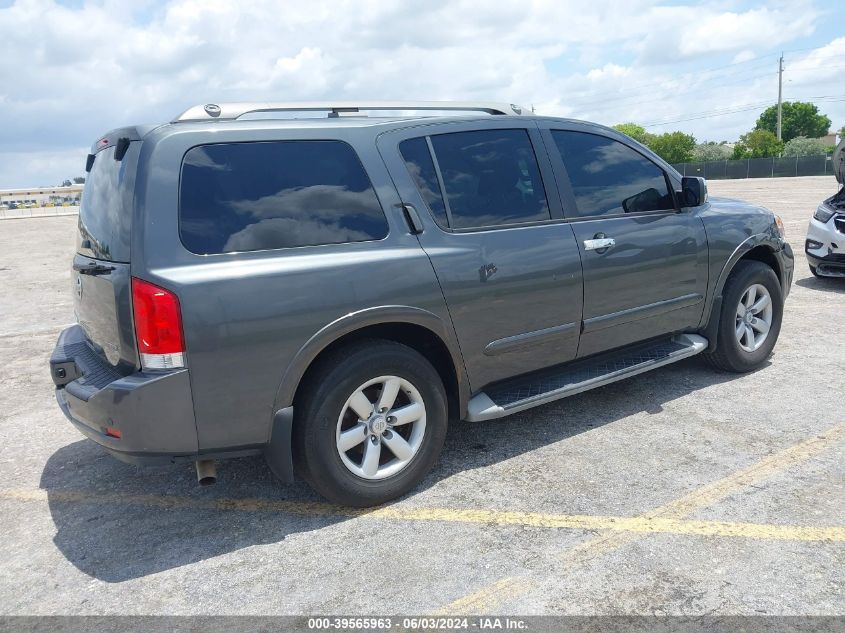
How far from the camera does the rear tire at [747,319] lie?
505cm

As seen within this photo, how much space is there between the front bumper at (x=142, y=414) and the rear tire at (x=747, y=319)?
3806 millimetres

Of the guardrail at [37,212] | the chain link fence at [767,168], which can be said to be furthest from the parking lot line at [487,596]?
the guardrail at [37,212]

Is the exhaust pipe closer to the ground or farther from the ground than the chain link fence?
closer to the ground

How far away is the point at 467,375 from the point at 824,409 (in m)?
2.49

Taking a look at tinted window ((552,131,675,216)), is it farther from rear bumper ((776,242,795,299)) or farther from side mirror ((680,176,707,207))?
rear bumper ((776,242,795,299))

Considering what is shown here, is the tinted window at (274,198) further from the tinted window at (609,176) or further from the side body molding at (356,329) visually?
the tinted window at (609,176)

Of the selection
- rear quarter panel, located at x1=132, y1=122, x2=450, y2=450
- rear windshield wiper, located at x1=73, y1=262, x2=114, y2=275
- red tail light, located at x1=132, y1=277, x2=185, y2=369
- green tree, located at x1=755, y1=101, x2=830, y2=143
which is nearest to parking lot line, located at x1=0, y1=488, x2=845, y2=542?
rear quarter panel, located at x1=132, y1=122, x2=450, y2=450

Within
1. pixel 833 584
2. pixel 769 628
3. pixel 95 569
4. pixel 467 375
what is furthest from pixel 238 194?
pixel 833 584

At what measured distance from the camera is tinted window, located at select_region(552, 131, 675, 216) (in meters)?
4.29

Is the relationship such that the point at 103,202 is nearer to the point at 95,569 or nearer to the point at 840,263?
the point at 95,569

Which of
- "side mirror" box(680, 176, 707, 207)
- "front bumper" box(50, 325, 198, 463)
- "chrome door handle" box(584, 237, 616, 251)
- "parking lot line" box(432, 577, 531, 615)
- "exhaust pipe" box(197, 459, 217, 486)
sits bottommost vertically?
"parking lot line" box(432, 577, 531, 615)

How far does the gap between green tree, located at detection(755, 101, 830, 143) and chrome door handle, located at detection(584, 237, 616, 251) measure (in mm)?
114674

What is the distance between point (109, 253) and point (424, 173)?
5.24ft

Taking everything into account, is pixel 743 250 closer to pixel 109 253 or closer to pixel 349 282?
pixel 349 282
